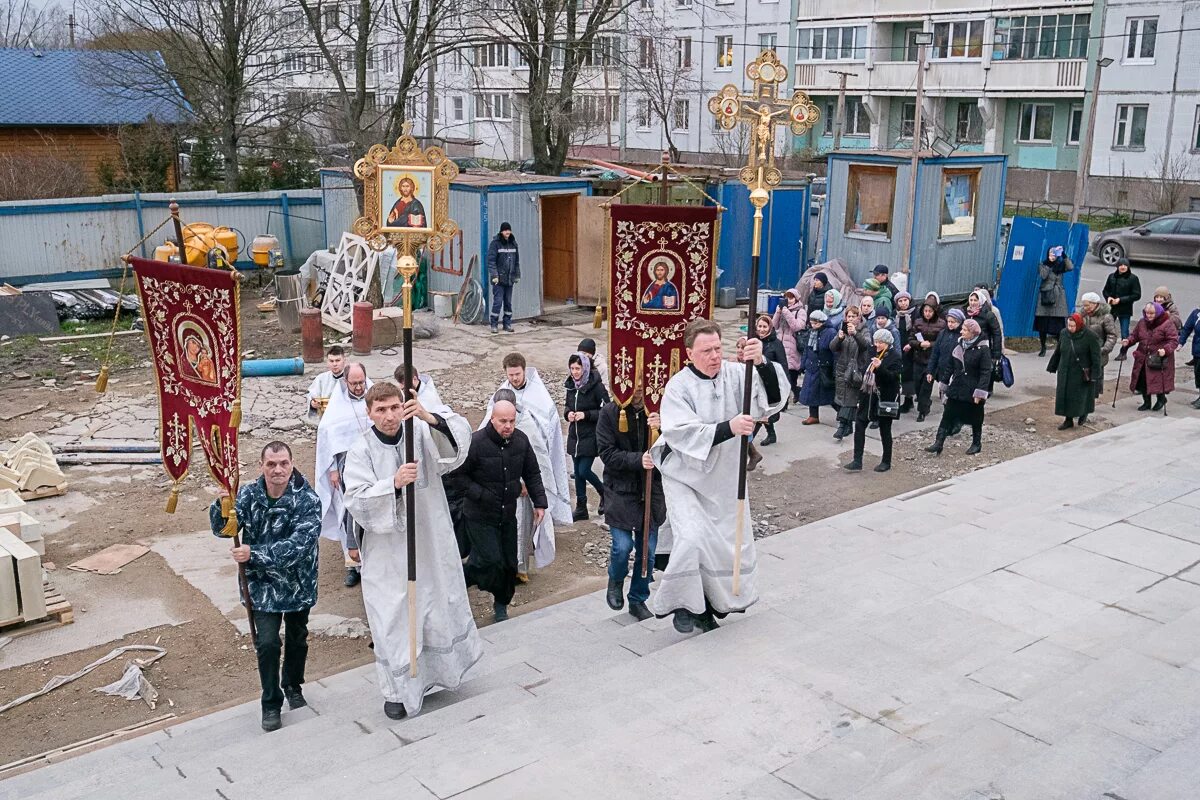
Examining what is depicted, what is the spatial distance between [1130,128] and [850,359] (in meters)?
27.2

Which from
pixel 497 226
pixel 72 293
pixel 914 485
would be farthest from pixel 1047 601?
pixel 72 293

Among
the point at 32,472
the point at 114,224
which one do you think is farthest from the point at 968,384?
the point at 114,224

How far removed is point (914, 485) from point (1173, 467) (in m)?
2.29

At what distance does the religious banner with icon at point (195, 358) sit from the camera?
6004mm

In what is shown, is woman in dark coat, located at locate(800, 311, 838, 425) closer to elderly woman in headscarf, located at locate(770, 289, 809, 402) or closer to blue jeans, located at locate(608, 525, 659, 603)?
elderly woman in headscarf, located at locate(770, 289, 809, 402)

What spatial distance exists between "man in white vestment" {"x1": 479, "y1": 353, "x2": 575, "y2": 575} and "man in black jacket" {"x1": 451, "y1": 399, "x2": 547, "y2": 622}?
0.46m

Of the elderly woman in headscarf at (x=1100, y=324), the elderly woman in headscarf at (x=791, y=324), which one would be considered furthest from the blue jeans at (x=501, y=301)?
the elderly woman in headscarf at (x=1100, y=324)

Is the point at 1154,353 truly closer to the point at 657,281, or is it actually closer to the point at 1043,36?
the point at 657,281

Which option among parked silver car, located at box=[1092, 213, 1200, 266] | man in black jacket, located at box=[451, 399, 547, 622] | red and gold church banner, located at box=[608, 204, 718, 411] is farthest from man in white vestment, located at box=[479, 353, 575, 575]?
parked silver car, located at box=[1092, 213, 1200, 266]

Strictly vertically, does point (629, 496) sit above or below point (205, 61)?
below

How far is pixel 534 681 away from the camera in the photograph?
618cm

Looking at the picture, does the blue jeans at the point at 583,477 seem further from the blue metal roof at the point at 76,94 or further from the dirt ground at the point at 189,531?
the blue metal roof at the point at 76,94

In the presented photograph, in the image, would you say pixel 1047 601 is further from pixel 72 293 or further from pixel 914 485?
pixel 72 293

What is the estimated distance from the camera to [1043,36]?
3497 cm
